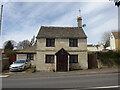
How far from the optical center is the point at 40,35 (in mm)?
18031

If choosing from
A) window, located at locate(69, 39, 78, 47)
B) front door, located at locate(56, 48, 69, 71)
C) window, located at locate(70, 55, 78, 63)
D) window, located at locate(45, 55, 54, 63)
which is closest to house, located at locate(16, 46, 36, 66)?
window, located at locate(45, 55, 54, 63)

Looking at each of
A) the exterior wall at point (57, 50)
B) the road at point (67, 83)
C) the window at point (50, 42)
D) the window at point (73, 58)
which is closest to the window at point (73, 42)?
the exterior wall at point (57, 50)

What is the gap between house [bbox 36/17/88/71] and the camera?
1698cm

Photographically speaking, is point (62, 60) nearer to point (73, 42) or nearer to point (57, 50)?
point (57, 50)

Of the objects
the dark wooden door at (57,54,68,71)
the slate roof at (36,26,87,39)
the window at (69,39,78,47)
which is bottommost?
the dark wooden door at (57,54,68,71)

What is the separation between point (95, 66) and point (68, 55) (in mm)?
5333

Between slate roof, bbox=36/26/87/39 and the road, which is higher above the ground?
slate roof, bbox=36/26/87/39

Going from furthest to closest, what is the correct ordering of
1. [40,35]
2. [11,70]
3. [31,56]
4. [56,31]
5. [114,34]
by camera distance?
[114,34] < [31,56] < [56,31] < [40,35] < [11,70]

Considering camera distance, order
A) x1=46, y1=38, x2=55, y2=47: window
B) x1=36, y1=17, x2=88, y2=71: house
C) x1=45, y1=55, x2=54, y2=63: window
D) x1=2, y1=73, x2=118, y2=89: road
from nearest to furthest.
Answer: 1. x1=2, y1=73, x2=118, y2=89: road
2. x1=36, y1=17, x2=88, y2=71: house
3. x1=45, y1=55, x2=54, y2=63: window
4. x1=46, y1=38, x2=55, y2=47: window

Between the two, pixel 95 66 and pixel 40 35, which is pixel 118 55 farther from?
pixel 40 35

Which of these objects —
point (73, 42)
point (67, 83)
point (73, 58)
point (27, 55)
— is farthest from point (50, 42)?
point (67, 83)

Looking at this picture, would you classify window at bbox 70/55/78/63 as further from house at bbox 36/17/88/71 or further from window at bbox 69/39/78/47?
window at bbox 69/39/78/47

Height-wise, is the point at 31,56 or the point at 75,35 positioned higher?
the point at 75,35

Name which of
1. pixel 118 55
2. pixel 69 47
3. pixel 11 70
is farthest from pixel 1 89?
pixel 118 55
